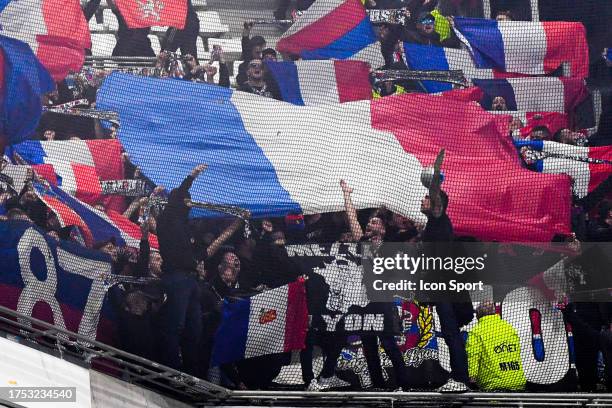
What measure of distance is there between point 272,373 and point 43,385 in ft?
4.15

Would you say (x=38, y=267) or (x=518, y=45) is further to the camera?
(x=518, y=45)

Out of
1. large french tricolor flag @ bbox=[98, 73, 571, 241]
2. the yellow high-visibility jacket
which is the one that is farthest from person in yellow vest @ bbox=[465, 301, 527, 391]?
large french tricolor flag @ bbox=[98, 73, 571, 241]

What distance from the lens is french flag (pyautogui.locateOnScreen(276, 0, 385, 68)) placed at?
18.4ft

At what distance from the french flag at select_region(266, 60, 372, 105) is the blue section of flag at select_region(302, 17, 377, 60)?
0.04 meters

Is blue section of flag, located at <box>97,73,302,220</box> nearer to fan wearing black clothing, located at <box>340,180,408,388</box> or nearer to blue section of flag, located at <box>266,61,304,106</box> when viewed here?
blue section of flag, located at <box>266,61,304,106</box>

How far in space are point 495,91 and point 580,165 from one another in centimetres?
65

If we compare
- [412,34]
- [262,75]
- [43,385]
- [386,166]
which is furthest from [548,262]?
[43,385]

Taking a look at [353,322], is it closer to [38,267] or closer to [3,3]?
[38,267]

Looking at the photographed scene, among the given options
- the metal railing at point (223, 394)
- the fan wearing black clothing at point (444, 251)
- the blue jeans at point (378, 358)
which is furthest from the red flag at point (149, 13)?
the blue jeans at point (378, 358)

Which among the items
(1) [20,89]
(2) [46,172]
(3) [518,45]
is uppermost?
(3) [518,45]

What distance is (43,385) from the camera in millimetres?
4910

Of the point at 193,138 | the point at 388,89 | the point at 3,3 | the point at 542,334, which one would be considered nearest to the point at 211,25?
the point at 193,138

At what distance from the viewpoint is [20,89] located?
5633 mm

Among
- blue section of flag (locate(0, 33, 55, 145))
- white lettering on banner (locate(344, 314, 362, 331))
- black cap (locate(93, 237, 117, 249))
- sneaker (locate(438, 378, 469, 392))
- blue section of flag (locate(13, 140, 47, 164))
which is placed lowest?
sneaker (locate(438, 378, 469, 392))
